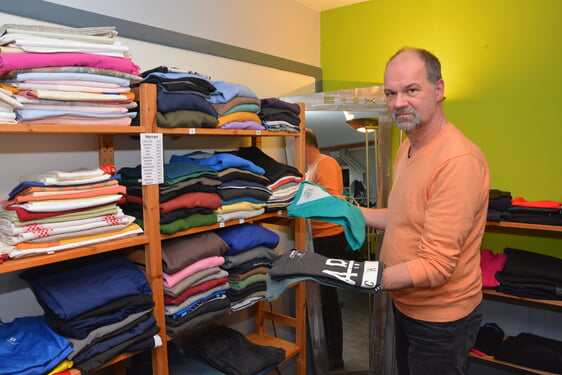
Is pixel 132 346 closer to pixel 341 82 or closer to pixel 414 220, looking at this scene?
pixel 414 220

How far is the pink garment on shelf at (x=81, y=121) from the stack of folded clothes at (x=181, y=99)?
0.14 m

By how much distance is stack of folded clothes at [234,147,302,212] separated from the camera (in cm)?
223

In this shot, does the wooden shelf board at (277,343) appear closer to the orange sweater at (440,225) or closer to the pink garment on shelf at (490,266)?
the orange sweater at (440,225)

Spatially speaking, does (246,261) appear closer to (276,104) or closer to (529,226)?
(276,104)

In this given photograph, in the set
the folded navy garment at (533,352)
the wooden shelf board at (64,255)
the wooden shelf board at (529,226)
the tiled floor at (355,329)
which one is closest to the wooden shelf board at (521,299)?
the folded navy garment at (533,352)

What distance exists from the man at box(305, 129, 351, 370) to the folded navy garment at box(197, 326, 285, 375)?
791 millimetres

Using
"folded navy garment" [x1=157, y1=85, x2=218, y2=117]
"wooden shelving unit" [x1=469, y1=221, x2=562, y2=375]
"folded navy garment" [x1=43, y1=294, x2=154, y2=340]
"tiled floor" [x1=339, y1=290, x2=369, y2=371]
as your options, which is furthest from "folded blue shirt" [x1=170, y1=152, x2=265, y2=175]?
"wooden shelving unit" [x1=469, y1=221, x2=562, y2=375]

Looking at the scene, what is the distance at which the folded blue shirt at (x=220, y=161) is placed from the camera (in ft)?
6.52

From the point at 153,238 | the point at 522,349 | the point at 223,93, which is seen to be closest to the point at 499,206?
the point at 522,349

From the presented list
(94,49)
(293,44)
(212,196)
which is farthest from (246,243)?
(293,44)

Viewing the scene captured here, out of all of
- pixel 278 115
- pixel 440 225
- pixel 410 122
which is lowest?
pixel 440 225

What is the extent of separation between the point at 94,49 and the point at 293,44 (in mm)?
1828

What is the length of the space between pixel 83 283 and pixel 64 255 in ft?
0.58

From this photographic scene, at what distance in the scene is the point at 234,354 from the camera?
2.12 metres
